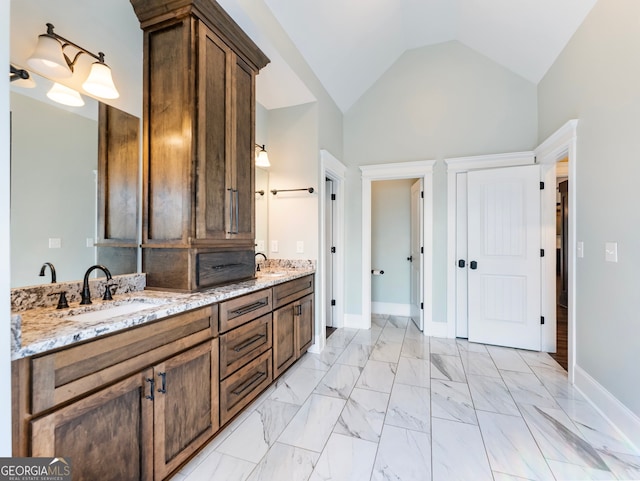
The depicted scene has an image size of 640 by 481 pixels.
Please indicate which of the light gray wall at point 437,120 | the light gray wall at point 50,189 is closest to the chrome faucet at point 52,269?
the light gray wall at point 50,189

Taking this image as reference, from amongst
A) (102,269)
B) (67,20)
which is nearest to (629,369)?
(102,269)

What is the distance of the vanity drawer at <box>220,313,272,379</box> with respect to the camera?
171 cm

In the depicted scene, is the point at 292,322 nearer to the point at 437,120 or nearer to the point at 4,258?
the point at 4,258

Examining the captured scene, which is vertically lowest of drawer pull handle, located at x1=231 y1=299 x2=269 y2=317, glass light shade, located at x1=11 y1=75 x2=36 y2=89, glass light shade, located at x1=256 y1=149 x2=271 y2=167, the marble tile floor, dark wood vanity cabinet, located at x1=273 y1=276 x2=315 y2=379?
the marble tile floor

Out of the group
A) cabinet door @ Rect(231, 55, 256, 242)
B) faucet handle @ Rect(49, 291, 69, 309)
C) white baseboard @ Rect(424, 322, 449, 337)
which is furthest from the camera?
white baseboard @ Rect(424, 322, 449, 337)

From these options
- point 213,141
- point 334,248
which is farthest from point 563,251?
point 213,141

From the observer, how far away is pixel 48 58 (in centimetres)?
138

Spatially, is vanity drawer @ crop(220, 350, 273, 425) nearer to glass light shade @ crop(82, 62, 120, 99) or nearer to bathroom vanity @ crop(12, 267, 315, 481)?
bathroom vanity @ crop(12, 267, 315, 481)

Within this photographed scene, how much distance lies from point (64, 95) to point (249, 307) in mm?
1548

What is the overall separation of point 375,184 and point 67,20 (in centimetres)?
Answer: 383

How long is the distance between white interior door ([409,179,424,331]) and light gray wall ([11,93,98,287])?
3.36m

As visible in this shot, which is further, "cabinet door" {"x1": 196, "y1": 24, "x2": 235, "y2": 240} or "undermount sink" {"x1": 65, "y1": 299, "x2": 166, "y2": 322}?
"cabinet door" {"x1": 196, "y1": 24, "x2": 235, "y2": 240}

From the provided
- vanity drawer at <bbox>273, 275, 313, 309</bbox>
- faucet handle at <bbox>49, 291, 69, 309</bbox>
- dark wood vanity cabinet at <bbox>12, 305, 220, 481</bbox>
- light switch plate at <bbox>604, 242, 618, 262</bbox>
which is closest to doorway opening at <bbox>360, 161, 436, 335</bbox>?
vanity drawer at <bbox>273, 275, 313, 309</bbox>

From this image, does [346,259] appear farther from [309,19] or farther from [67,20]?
[67,20]
